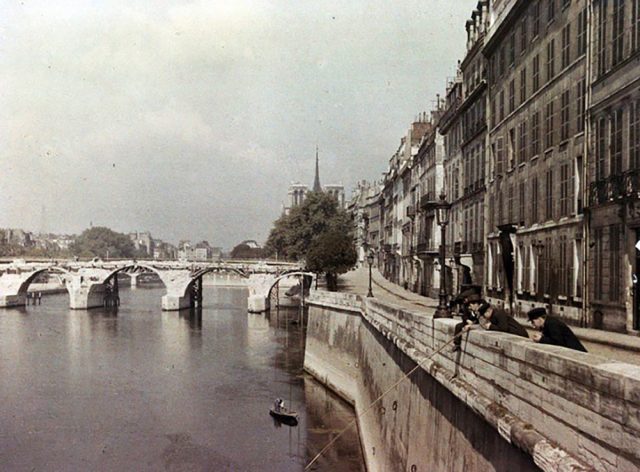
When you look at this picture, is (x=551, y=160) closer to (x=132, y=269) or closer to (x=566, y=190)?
(x=566, y=190)

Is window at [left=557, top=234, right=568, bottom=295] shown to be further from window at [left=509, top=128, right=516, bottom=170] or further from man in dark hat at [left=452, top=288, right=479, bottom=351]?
man in dark hat at [left=452, top=288, right=479, bottom=351]

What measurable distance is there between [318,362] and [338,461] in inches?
579

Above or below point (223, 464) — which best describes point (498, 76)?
above

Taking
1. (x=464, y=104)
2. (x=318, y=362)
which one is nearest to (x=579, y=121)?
(x=464, y=104)

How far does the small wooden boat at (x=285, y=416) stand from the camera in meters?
30.2

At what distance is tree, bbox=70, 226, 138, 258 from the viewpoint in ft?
614

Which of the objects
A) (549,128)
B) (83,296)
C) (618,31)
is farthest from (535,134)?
(83,296)

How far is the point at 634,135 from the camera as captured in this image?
1616cm

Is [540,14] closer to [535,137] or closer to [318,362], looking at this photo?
[535,137]

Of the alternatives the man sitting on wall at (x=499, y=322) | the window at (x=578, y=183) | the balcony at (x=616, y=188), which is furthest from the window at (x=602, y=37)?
the man sitting on wall at (x=499, y=322)

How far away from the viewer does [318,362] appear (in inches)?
1556

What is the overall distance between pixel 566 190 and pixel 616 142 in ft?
12.9

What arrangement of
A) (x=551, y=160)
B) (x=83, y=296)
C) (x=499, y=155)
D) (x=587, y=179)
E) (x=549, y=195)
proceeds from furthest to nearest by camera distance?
(x=83, y=296)
(x=499, y=155)
(x=549, y=195)
(x=551, y=160)
(x=587, y=179)

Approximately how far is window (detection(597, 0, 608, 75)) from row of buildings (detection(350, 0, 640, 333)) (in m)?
0.05
